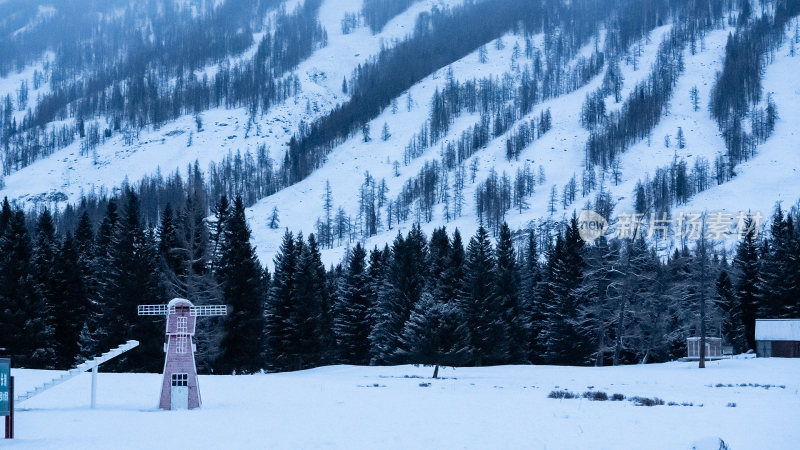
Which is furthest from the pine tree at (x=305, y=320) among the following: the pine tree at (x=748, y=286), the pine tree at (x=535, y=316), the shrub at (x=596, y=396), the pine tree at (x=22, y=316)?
the pine tree at (x=748, y=286)

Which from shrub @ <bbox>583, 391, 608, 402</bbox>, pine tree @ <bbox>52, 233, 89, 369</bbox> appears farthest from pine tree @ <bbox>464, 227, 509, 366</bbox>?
pine tree @ <bbox>52, 233, 89, 369</bbox>

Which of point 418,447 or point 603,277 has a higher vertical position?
point 603,277

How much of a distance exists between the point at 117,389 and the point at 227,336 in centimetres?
1819

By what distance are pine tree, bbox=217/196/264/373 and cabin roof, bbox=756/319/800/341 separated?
39.9m

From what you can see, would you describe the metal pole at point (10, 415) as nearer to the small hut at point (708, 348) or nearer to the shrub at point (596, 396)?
the shrub at point (596, 396)

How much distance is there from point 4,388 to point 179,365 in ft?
30.4

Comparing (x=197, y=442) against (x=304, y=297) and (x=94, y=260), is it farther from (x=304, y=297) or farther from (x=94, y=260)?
(x=94, y=260)

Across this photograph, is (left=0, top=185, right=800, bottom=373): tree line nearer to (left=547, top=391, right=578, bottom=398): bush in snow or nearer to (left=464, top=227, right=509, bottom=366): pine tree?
(left=464, top=227, right=509, bottom=366): pine tree

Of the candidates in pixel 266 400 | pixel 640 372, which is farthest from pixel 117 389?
pixel 640 372

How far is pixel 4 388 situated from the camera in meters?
21.0

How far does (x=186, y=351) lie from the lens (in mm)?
30234

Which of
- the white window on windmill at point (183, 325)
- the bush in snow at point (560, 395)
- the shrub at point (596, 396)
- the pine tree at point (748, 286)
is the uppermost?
the pine tree at point (748, 286)

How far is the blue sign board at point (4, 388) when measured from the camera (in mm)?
20828

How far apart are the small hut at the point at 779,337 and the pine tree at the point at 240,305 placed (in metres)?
40.0
